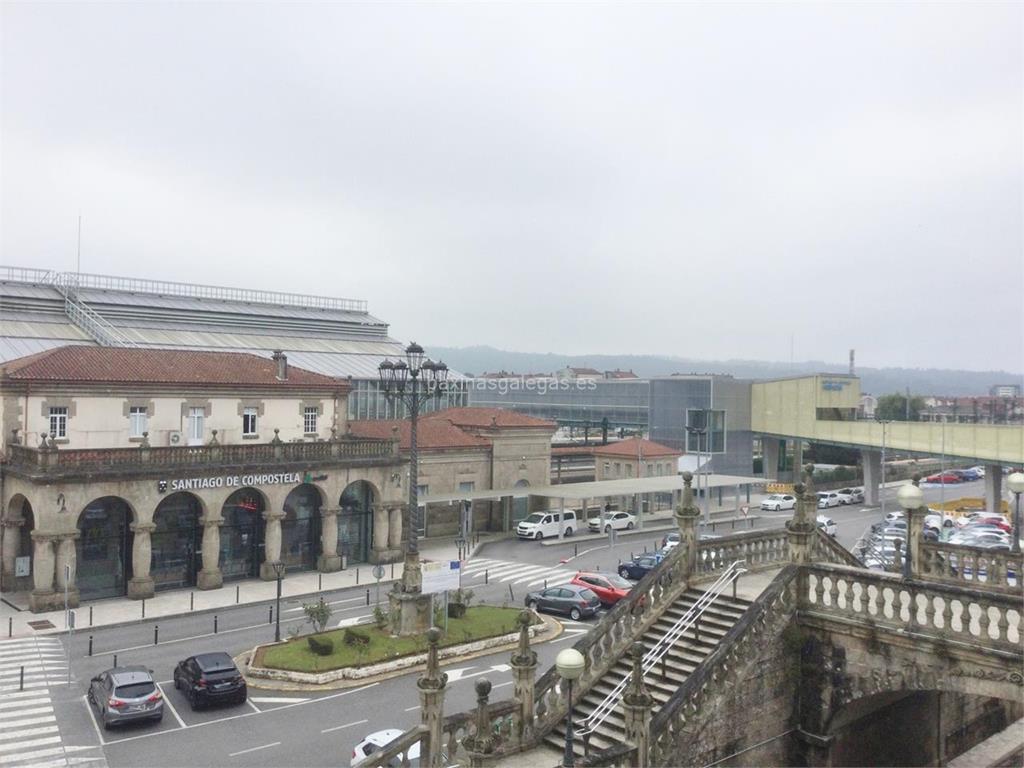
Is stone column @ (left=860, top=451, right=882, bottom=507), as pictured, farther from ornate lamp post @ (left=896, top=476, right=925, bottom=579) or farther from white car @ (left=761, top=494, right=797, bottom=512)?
ornate lamp post @ (left=896, top=476, right=925, bottom=579)

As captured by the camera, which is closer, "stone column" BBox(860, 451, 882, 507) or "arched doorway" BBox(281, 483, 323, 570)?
"arched doorway" BBox(281, 483, 323, 570)

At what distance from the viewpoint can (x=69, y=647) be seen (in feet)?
83.2

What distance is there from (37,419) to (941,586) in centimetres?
3317

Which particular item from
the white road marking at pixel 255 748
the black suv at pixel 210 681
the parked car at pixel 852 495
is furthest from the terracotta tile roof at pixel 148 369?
the parked car at pixel 852 495

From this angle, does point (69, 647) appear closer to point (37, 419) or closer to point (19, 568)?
point (19, 568)

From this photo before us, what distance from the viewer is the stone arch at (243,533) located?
37031 millimetres

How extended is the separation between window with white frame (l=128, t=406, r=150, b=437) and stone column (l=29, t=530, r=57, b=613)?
642 cm

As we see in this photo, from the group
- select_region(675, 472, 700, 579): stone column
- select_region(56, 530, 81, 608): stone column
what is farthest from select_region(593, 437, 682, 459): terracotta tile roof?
select_region(675, 472, 700, 579): stone column

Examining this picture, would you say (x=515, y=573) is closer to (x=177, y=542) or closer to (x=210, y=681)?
(x=177, y=542)

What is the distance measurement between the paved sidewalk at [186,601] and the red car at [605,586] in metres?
9.71

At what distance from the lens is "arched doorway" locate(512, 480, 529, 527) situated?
170 feet

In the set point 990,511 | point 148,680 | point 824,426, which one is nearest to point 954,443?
point 990,511

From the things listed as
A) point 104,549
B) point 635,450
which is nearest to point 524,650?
point 104,549

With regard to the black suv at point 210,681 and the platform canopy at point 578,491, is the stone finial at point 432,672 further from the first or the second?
the platform canopy at point 578,491
